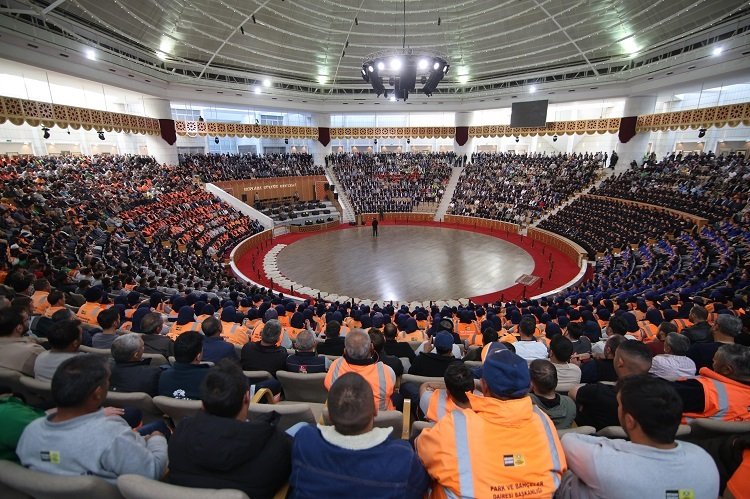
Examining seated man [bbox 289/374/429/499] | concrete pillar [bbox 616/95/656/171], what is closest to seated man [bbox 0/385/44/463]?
seated man [bbox 289/374/429/499]

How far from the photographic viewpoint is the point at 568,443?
204 cm

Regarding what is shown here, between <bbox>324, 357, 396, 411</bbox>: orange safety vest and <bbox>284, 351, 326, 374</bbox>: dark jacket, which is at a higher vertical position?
<bbox>324, 357, 396, 411</bbox>: orange safety vest

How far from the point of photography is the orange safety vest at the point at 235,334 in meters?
5.74

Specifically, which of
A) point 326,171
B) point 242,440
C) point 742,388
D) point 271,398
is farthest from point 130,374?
point 326,171

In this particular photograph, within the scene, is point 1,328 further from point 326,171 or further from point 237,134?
point 326,171

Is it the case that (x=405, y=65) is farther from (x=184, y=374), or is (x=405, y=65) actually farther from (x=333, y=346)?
(x=184, y=374)

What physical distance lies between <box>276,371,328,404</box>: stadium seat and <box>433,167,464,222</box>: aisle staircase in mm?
27008

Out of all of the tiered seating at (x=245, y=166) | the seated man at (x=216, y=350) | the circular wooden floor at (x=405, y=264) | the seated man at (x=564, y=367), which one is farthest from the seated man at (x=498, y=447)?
the tiered seating at (x=245, y=166)

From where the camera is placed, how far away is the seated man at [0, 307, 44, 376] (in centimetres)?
345

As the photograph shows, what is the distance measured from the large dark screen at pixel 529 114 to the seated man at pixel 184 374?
29639 mm

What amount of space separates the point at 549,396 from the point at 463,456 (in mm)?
1246

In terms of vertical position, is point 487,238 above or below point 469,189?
below

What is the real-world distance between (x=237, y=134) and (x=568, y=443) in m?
31.5

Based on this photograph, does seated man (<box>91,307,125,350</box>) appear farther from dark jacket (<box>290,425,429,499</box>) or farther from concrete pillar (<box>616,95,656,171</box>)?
concrete pillar (<box>616,95,656,171</box>)
